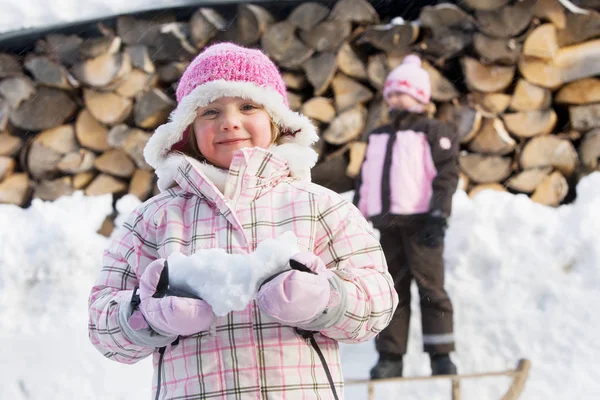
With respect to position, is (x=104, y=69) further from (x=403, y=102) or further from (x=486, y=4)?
(x=486, y=4)

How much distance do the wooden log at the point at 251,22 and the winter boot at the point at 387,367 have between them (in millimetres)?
2313

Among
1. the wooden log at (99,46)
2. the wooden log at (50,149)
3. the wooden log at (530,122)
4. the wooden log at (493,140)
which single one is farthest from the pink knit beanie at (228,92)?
the wooden log at (50,149)

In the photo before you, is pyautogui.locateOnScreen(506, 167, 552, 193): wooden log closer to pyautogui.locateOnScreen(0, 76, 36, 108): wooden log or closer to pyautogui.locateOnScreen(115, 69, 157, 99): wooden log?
pyautogui.locateOnScreen(115, 69, 157, 99): wooden log

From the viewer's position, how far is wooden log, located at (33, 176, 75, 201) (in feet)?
16.3

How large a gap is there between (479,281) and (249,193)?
117 inches

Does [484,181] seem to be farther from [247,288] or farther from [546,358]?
[247,288]

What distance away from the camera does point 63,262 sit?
174 inches

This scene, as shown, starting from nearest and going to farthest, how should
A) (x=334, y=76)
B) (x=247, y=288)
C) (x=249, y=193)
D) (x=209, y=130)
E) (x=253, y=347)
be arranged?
(x=247, y=288), (x=253, y=347), (x=249, y=193), (x=209, y=130), (x=334, y=76)

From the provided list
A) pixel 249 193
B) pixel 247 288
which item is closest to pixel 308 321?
pixel 247 288

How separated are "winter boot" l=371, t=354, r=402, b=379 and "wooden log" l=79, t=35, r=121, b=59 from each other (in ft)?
9.09

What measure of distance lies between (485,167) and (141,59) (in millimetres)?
2421

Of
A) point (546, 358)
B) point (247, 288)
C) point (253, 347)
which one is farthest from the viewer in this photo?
point (546, 358)

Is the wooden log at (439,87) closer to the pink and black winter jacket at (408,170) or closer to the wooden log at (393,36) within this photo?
the wooden log at (393,36)

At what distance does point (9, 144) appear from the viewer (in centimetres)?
499
